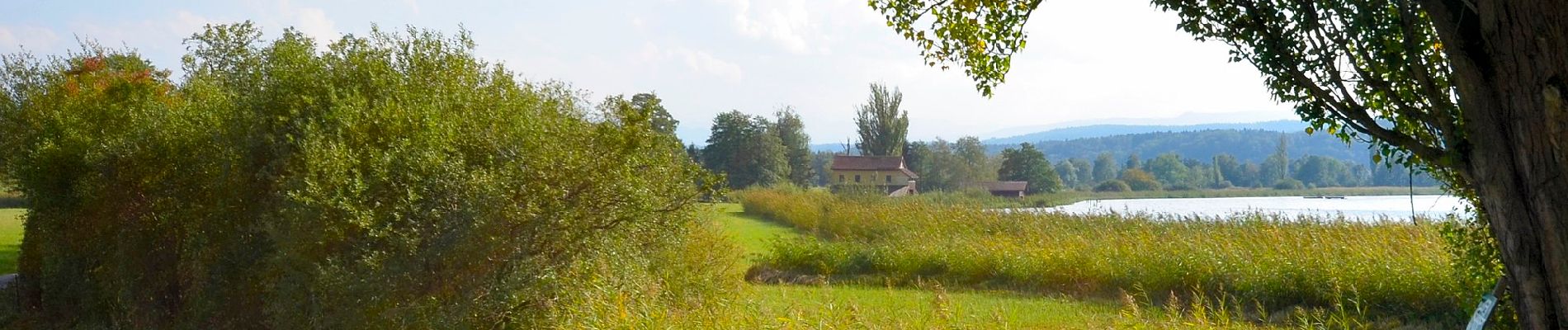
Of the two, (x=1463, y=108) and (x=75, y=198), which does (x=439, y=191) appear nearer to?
(x=1463, y=108)

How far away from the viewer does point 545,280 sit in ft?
24.3

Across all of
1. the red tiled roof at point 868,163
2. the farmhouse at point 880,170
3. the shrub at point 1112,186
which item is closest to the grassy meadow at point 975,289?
the farmhouse at point 880,170

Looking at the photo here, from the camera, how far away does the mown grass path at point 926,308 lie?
338 inches

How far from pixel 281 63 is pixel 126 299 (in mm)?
3332

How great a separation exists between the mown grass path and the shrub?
4215 cm

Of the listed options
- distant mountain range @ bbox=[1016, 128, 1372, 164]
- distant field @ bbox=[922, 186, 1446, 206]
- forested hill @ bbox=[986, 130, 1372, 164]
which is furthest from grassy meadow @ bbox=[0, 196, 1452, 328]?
forested hill @ bbox=[986, 130, 1372, 164]

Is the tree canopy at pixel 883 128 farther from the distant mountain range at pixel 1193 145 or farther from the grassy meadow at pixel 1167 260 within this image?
the grassy meadow at pixel 1167 260

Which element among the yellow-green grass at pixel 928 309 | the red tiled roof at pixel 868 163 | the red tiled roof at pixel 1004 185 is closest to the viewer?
the yellow-green grass at pixel 928 309

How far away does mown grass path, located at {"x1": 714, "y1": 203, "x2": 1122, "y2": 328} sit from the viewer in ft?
28.2

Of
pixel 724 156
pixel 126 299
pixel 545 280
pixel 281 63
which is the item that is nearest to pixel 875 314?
pixel 545 280

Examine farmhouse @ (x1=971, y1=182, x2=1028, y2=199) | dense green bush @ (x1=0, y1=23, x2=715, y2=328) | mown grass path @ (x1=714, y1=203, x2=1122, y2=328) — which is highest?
dense green bush @ (x1=0, y1=23, x2=715, y2=328)

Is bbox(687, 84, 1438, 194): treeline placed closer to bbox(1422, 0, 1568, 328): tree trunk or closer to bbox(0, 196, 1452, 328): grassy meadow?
bbox(0, 196, 1452, 328): grassy meadow

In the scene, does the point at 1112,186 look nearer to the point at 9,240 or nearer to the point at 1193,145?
the point at 1193,145

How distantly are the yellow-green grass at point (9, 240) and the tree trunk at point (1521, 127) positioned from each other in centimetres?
1552
